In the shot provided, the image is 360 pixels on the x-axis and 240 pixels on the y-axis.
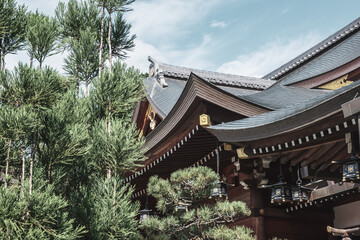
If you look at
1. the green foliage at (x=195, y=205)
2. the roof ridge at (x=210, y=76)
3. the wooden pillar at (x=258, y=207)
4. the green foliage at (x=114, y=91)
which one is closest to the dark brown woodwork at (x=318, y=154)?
the wooden pillar at (x=258, y=207)

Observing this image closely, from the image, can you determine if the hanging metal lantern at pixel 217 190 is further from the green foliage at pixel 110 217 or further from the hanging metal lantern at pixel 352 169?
the hanging metal lantern at pixel 352 169

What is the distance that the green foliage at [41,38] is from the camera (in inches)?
223

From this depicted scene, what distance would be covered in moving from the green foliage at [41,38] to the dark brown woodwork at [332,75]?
6.17m

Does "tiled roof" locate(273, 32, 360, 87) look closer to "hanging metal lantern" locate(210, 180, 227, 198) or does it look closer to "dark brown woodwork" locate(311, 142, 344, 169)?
"dark brown woodwork" locate(311, 142, 344, 169)

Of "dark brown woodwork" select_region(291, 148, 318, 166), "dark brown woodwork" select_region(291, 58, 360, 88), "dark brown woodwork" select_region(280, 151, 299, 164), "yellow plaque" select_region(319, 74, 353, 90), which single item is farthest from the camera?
"yellow plaque" select_region(319, 74, 353, 90)

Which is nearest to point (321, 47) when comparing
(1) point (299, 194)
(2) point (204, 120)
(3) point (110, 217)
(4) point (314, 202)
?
(4) point (314, 202)

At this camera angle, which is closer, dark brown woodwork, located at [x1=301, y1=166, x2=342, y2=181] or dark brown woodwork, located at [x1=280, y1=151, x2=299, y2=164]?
dark brown woodwork, located at [x1=280, y1=151, x2=299, y2=164]

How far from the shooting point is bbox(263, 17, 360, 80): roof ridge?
35.2 feet

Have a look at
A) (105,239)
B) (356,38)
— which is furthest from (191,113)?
(356,38)

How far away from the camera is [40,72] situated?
5.31 m

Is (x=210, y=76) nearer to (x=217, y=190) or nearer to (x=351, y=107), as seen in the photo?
(x=217, y=190)

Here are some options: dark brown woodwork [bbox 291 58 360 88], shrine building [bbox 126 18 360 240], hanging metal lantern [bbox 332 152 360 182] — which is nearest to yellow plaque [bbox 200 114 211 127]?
shrine building [bbox 126 18 360 240]

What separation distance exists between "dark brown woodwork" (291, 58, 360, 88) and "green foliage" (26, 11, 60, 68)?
6.17 m

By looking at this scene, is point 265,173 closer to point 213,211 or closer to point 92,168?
point 213,211
